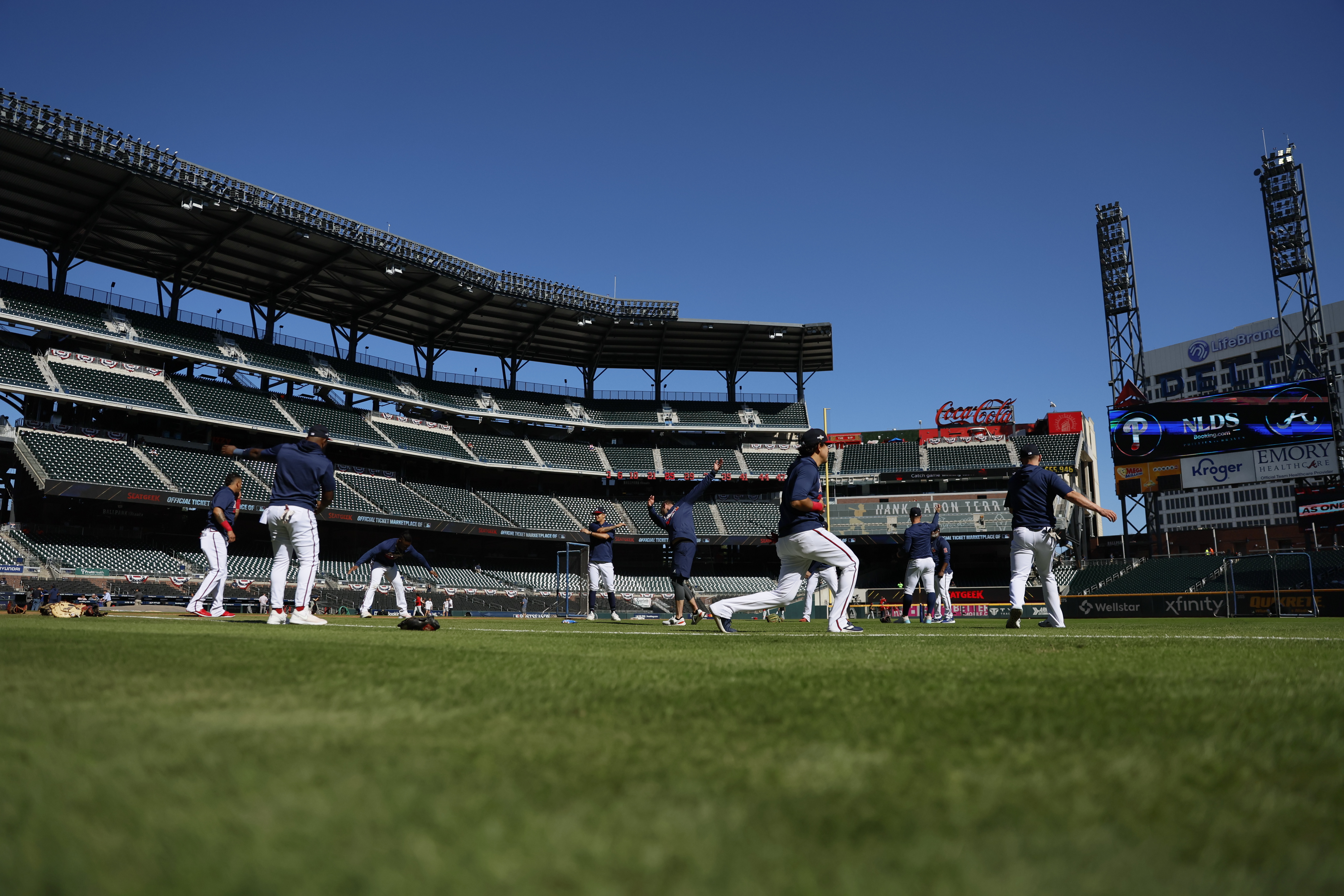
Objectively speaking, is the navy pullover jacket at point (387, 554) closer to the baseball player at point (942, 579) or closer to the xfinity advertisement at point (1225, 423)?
the baseball player at point (942, 579)

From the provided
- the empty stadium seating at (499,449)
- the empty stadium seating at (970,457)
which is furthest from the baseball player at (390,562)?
the empty stadium seating at (970,457)

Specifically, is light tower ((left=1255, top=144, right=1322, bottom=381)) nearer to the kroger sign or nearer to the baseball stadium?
the baseball stadium

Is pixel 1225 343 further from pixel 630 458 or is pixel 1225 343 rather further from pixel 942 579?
pixel 942 579

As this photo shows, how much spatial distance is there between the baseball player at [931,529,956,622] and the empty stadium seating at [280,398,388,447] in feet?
102

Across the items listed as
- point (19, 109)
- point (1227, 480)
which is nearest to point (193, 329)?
point (19, 109)

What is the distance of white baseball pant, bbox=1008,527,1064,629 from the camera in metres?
10.1

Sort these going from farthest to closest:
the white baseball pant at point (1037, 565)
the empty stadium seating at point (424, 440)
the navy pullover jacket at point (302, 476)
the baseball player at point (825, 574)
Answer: the empty stadium seating at point (424, 440) → the white baseball pant at point (1037, 565) → the navy pullover jacket at point (302, 476) → the baseball player at point (825, 574)

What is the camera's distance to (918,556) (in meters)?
16.5

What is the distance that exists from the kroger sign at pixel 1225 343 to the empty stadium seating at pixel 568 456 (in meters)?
98.8

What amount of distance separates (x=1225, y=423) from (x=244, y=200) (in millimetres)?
43627

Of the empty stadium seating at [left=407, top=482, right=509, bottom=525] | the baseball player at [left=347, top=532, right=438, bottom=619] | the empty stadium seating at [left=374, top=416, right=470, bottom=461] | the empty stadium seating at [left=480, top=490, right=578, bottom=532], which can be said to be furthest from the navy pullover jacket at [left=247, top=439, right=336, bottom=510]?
the empty stadium seating at [left=480, top=490, right=578, bottom=532]

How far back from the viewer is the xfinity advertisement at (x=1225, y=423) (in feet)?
118

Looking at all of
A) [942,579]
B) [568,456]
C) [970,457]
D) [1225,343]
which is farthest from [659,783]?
[1225,343]

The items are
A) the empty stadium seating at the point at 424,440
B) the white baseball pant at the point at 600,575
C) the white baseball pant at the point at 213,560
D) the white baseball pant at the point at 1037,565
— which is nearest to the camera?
the white baseball pant at the point at 1037,565
